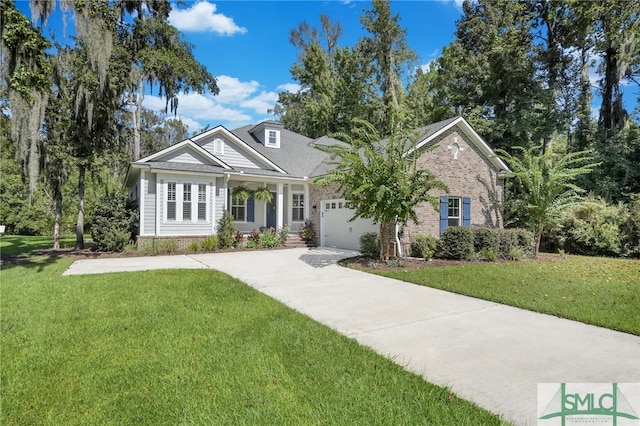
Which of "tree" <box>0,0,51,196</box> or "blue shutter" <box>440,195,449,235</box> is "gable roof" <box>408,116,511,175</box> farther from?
"tree" <box>0,0,51,196</box>

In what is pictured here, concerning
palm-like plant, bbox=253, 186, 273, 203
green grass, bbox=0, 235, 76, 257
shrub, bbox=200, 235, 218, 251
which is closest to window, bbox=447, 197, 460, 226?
palm-like plant, bbox=253, 186, 273, 203

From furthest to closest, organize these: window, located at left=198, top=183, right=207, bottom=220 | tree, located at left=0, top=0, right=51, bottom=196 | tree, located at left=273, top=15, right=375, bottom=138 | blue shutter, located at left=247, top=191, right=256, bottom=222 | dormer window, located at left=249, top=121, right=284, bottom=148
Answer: tree, located at left=273, top=15, right=375, bottom=138 → dormer window, located at left=249, top=121, right=284, bottom=148 → blue shutter, located at left=247, top=191, right=256, bottom=222 → window, located at left=198, top=183, right=207, bottom=220 → tree, located at left=0, top=0, right=51, bottom=196

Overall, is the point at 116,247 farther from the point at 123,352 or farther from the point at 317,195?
the point at 123,352

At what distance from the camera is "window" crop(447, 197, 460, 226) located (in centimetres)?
1426

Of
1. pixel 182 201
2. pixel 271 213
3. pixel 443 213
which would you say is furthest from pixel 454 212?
pixel 182 201

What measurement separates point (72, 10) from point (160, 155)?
17.8 feet

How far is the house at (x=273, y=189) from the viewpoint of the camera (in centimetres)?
1380

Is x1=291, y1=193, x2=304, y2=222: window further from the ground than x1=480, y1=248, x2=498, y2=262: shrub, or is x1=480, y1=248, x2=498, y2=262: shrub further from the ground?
x1=291, y1=193, x2=304, y2=222: window

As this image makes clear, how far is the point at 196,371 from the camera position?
3383mm

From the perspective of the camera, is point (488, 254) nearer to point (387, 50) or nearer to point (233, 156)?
point (233, 156)

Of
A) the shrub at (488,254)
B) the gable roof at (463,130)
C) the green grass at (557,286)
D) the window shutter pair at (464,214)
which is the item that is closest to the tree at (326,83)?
the gable roof at (463,130)

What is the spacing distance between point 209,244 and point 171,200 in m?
2.43

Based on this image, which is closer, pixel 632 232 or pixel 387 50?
pixel 632 232

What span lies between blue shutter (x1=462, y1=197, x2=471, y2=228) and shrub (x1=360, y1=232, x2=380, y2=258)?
4.85m
